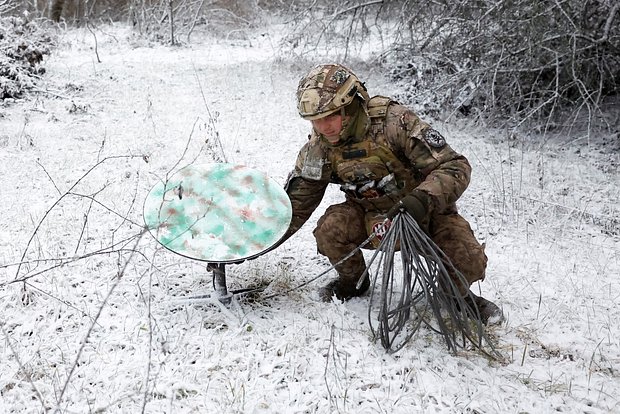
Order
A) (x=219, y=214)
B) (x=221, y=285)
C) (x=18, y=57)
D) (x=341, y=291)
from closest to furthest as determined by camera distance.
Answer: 1. (x=219, y=214)
2. (x=221, y=285)
3. (x=341, y=291)
4. (x=18, y=57)

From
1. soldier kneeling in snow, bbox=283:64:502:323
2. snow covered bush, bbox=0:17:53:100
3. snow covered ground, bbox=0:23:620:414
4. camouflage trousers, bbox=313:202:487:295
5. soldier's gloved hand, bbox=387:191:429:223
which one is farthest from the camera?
snow covered bush, bbox=0:17:53:100

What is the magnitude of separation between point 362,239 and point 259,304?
27.9 inches

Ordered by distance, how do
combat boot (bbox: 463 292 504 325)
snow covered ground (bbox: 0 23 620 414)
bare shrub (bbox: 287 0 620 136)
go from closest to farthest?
snow covered ground (bbox: 0 23 620 414)
combat boot (bbox: 463 292 504 325)
bare shrub (bbox: 287 0 620 136)

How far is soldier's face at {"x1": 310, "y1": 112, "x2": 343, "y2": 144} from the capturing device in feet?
9.90

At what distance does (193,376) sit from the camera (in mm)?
2635

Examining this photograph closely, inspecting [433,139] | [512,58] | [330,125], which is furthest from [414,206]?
[512,58]

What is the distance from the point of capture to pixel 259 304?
11.0 ft

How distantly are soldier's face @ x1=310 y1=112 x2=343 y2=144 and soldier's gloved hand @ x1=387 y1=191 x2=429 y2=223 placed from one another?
585 millimetres

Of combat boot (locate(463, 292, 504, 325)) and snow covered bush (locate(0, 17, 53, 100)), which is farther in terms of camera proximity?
snow covered bush (locate(0, 17, 53, 100))

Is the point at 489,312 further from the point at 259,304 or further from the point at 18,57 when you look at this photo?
the point at 18,57

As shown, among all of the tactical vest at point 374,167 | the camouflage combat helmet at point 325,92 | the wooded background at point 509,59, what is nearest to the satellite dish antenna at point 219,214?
the tactical vest at point 374,167

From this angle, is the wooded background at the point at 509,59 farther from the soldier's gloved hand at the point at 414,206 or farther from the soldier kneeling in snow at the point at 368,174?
the soldier's gloved hand at the point at 414,206

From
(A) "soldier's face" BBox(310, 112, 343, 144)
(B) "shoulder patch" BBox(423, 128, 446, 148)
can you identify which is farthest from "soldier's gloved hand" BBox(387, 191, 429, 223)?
(A) "soldier's face" BBox(310, 112, 343, 144)

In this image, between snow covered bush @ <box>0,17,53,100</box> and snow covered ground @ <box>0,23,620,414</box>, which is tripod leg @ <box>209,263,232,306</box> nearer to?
snow covered ground @ <box>0,23,620,414</box>
